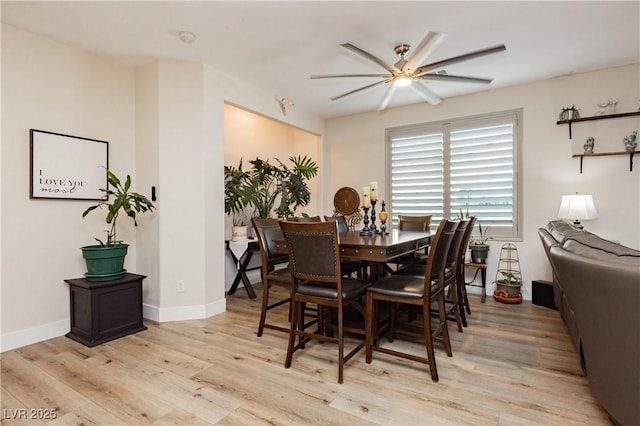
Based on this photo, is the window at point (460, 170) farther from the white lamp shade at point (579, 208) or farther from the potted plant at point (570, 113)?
the white lamp shade at point (579, 208)

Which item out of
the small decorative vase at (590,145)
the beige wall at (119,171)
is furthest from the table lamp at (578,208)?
the beige wall at (119,171)

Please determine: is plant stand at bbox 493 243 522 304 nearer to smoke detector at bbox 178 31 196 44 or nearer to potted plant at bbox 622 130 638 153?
potted plant at bbox 622 130 638 153

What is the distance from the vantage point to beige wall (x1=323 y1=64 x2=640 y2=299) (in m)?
3.63

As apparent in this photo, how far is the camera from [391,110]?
513 centimetres

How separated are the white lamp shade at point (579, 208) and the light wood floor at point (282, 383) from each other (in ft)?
4.18

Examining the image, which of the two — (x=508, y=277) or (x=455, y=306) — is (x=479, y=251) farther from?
(x=455, y=306)

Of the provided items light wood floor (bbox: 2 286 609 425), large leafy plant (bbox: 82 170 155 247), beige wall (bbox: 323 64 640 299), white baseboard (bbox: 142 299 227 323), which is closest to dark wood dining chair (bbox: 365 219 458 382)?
light wood floor (bbox: 2 286 609 425)

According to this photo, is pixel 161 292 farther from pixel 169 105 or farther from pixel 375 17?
pixel 375 17

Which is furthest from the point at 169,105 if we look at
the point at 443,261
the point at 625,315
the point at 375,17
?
the point at 625,315

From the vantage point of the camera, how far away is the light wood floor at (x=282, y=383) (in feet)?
5.84

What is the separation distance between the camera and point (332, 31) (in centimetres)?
288

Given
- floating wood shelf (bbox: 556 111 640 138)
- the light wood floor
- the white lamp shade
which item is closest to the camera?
the light wood floor

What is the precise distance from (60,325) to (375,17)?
3.78 m

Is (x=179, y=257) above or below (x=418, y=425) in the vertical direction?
above
